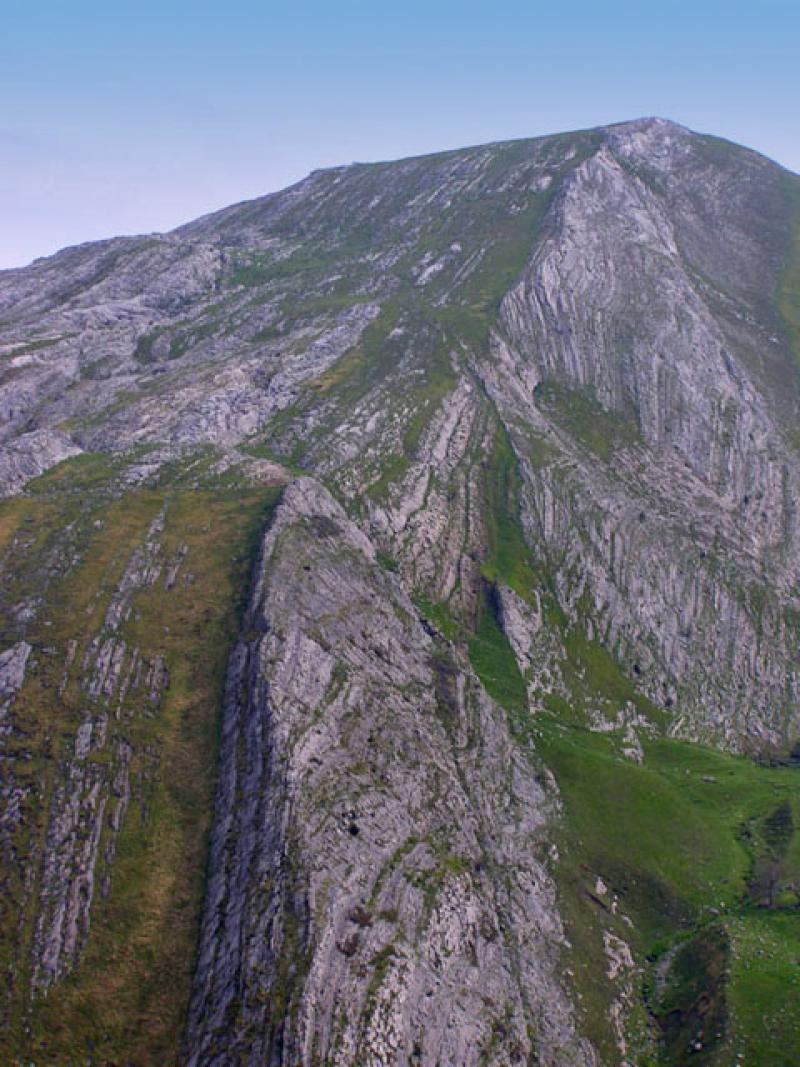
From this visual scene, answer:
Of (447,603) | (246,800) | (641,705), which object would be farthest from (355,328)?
(246,800)

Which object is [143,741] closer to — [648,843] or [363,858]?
[363,858]

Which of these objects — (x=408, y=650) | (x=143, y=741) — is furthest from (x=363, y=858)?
(x=408, y=650)

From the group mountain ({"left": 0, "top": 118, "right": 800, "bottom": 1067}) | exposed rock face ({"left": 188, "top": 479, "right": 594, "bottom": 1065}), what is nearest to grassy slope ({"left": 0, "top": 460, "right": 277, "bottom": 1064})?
mountain ({"left": 0, "top": 118, "right": 800, "bottom": 1067})

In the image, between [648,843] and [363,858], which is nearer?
[363,858]

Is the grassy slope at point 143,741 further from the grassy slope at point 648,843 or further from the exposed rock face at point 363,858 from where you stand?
the grassy slope at point 648,843

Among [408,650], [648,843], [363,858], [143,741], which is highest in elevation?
[408,650]

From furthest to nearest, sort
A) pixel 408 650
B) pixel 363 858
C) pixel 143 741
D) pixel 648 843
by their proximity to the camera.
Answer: pixel 408 650 < pixel 648 843 < pixel 143 741 < pixel 363 858
